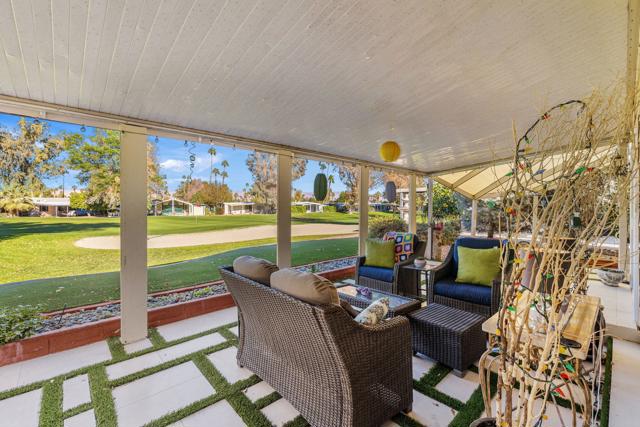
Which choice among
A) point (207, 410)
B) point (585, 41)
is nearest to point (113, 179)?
point (207, 410)

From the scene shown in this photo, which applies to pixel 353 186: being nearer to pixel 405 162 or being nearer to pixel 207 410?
pixel 405 162

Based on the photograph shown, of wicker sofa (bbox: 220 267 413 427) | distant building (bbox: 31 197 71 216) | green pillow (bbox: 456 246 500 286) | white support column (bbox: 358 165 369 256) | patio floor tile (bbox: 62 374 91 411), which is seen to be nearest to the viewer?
wicker sofa (bbox: 220 267 413 427)

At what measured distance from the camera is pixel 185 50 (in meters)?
1.86

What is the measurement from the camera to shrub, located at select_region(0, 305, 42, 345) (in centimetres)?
265

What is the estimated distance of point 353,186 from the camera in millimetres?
6141

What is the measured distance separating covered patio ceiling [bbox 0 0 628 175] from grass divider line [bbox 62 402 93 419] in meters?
2.48

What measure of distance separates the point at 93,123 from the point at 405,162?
5.19 m

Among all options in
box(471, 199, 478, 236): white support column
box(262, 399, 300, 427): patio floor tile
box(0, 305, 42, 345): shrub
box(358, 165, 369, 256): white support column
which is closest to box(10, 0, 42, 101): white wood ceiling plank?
box(0, 305, 42, 345): shrub

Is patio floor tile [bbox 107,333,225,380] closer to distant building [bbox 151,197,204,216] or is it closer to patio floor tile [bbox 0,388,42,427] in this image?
patio floor tile [bbox 0,388,42,427]

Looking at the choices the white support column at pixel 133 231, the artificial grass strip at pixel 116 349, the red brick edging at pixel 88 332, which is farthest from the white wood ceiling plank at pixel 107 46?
the artificial grass strip at pixel 116 349

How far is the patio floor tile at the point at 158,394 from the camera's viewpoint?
1996 mm

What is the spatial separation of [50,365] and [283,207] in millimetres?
3121

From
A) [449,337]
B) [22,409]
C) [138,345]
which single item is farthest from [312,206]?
[22,409]

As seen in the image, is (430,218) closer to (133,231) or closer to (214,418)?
(133,231)
